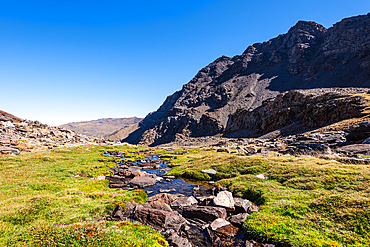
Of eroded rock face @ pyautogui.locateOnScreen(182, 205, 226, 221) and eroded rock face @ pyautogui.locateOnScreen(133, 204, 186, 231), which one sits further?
eroded rock face @ pyautogui.locateOnScreen(182, 205, 226, 221)

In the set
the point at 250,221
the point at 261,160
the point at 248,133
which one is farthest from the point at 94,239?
the point at 248,133

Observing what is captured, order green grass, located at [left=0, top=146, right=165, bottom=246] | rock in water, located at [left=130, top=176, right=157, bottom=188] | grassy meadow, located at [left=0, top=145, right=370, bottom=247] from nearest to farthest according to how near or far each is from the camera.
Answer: green grass, located at [left=0, top=146, right=165, bottom=246] → grassy meadow, located at [left=0, top=145, right=370, bottom=247] → rock in water, located at [left=130, top=176, right=157, bottom=188]

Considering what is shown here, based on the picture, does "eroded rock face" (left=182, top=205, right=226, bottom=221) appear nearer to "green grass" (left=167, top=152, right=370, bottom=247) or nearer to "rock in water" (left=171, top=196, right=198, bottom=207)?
"rock in water" (left=171, top=196, right=198, bottom=207)

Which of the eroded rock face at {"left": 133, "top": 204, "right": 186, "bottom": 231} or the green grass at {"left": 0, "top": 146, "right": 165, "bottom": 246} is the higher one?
the green grass at {"left": 0, "top": 146, "right": 165, "bottom": 246}

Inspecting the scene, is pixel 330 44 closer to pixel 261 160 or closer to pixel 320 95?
pixel 320 95

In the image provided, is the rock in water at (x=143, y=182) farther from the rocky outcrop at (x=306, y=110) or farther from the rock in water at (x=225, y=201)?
the rocky outcrop at (x=306, y=110)

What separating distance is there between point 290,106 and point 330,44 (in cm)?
16330

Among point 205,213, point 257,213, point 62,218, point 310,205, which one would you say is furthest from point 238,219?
point 62,218

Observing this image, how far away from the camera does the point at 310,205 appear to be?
34.8ft

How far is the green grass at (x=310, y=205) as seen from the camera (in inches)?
324

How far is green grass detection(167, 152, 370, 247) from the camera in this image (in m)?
8.22

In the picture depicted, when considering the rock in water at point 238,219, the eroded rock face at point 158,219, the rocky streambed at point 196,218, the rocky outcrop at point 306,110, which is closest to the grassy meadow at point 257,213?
the rock in water at point 238,219

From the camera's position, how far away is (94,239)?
736 centimetres

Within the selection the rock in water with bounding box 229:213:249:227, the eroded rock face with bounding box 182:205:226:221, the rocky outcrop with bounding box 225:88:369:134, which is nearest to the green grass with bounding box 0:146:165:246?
the eroded rock face with bounding box 182:205:226:221
